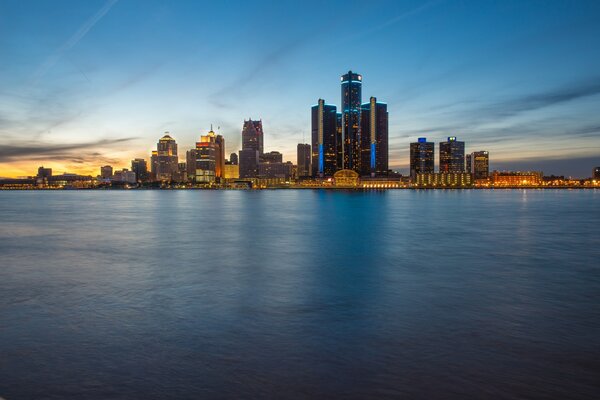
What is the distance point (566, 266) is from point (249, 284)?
1931cm

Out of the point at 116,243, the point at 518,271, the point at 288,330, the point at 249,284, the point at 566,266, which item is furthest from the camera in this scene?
the point at 116,243

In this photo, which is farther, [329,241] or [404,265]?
[329,241]

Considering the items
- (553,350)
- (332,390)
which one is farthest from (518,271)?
(332,390)

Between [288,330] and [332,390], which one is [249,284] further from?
[332,390]

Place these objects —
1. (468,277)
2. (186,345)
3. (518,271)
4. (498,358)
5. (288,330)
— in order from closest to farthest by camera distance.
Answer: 1. (498,358)
2. (186,345)
3. (288,330)
4. (468,277)
5. (518,271)

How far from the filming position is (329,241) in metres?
38.2

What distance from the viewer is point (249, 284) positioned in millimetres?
20453

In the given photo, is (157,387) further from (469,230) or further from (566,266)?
(469,230)

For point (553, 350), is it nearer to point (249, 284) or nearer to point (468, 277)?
point (468, 277)

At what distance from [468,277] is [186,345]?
15.7 metres

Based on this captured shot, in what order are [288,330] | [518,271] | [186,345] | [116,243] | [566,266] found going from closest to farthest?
[186,345]
[288,330]
[518,271]
[566,266]
[116,243]

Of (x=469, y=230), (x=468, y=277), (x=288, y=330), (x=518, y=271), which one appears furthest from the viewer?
(x=469, y=230)

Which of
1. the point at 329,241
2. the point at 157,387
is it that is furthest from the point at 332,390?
the point at 329,241

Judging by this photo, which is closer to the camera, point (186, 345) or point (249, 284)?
point (186, 345)
